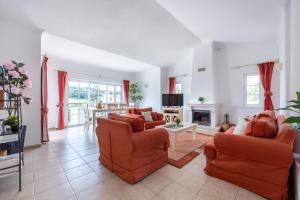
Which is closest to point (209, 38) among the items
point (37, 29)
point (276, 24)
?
point (276, 24)

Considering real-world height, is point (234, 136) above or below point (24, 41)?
below

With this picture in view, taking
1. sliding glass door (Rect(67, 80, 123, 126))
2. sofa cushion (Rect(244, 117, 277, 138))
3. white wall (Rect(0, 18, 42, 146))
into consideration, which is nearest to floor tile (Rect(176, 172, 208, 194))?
sofa cushion (Rect(244, 117, 277, 138))

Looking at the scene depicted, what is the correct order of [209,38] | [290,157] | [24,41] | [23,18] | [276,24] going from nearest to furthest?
[290,157], [23,18], [24,41], [276,24], [209,38]

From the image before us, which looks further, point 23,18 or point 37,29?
point 37,29

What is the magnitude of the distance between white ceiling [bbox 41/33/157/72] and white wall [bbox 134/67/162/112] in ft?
4.29

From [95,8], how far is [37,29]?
154 cm

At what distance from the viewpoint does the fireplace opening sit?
5.06 metres

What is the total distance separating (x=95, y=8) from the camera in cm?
299

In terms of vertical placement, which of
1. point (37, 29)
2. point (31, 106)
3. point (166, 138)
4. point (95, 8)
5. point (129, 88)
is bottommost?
point (166, 138)

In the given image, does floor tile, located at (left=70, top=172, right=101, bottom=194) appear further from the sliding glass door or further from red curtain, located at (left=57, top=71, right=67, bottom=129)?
red curtain, located at (left=57, top=71, right=67, bottom=129)

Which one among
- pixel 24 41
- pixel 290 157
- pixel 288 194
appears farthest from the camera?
pixel 24 41

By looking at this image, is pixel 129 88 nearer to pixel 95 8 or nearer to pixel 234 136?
pixel 95 8

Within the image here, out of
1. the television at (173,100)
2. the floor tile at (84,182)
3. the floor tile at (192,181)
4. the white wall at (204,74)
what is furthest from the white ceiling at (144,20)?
the floor tile at (192,181)

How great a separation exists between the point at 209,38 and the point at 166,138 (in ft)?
13.3
